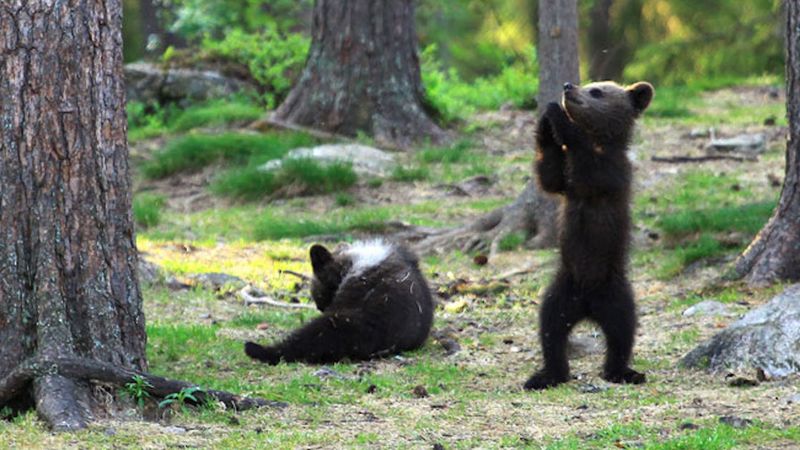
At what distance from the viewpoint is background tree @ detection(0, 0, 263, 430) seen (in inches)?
249

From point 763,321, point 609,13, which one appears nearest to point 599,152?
point 763,321

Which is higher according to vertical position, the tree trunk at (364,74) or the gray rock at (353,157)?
the tree trunk at (364,74)

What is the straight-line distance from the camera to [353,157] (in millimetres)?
15898

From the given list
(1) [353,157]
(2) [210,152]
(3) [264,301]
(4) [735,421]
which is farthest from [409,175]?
(4) [735,421]

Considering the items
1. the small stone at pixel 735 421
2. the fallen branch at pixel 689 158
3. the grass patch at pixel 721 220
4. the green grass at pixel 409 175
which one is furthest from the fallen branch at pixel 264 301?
the fallen branch at pixel 689 158

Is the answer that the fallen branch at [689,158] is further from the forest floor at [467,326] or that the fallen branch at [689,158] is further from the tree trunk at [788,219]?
the tree trunk at [788,219]

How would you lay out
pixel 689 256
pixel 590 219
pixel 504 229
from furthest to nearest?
pixel 504 229, pixel 689 256, pixel 590 219

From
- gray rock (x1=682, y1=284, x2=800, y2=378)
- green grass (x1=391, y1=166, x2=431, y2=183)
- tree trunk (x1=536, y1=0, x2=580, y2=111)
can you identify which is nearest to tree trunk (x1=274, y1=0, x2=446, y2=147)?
green grass (x1=391, y1=166, x2=431, y2=183)

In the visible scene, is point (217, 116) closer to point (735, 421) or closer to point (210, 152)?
point (210, 152)

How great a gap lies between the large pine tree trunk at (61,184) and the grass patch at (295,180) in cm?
866

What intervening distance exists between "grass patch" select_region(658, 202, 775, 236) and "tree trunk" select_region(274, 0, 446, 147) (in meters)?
5.71

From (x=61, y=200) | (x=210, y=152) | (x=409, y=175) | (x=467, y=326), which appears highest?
(x=61, y=200)

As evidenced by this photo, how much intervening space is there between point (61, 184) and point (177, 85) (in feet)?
45.3

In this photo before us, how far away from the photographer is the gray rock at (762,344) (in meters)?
7.27
